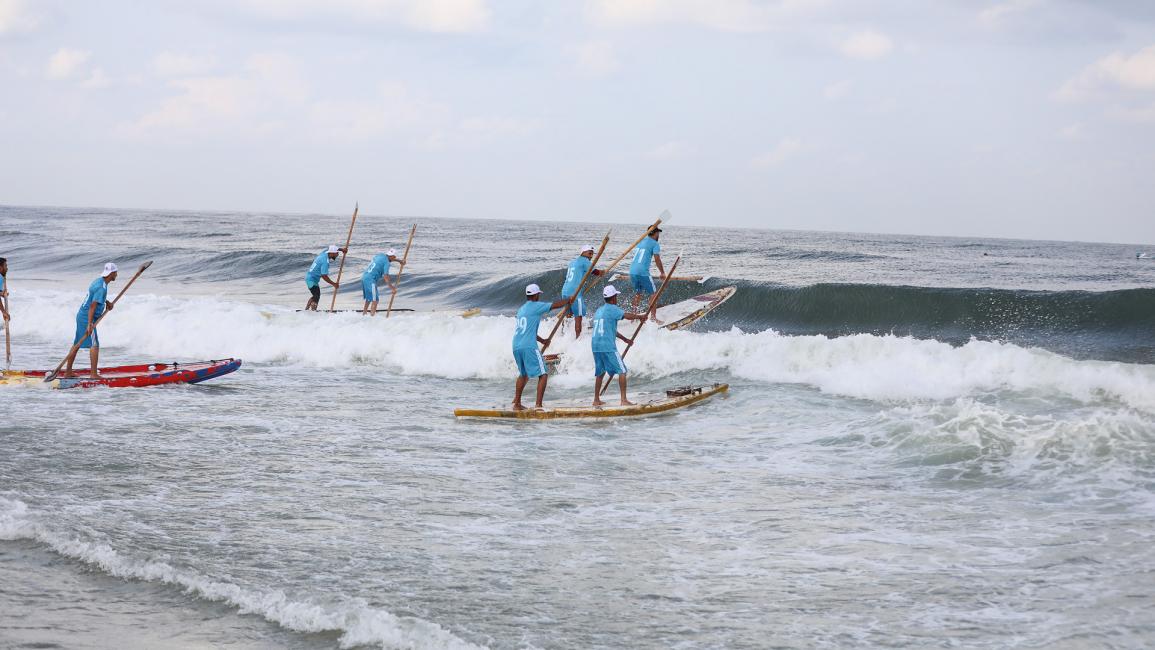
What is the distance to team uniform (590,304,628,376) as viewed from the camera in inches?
500

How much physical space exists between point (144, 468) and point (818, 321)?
18.1 meters

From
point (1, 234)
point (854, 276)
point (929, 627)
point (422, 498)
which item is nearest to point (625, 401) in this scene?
point (422, 498)

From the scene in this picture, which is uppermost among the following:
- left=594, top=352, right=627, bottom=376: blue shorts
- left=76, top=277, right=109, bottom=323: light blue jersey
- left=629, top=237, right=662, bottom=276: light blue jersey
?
left=629, top=237, right=662, bottom=276: light blue jersey

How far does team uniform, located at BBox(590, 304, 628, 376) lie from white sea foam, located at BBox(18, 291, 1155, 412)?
11.3ft

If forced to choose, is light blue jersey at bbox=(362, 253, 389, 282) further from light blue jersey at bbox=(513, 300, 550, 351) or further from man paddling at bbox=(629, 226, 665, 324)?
light blue jersey at bbox=(513, 300, 550, 351)

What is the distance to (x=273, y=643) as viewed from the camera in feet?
17.6

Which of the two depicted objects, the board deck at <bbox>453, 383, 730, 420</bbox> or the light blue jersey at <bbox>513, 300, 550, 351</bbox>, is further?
the board deck at <bbox>453, 383, 730, 420</bbox>

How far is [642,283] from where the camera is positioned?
57.2 ft

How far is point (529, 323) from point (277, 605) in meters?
6.73

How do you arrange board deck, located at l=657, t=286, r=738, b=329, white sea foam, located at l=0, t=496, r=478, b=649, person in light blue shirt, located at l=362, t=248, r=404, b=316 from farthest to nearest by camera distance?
person in light blue shirt, located at l=362, t=248, r=404, b=316
board deck, located at l=657, t=286, r=738, b=329
white sea foam, located at l=0, t=496, r=478, b=649

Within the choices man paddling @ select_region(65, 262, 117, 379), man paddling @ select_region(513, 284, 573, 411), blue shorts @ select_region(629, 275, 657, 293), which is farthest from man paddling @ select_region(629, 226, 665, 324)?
man paddling @ select_region(65, 262, 117, 379)

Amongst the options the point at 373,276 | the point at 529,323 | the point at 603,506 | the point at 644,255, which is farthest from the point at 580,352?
the point at 603,506

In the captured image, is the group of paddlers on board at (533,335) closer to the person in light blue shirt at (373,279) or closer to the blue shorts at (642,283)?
the blue shorts at (642,283)

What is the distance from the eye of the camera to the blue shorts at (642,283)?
56.6 feet
